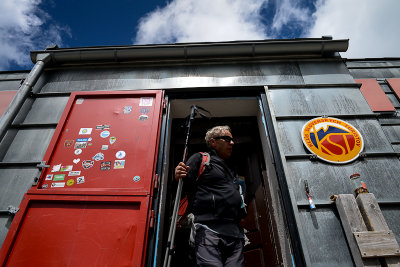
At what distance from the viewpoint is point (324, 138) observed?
338cm

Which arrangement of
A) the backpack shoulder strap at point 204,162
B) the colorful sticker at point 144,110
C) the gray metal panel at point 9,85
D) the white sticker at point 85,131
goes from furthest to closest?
the gray metal panel at point 9,85
the colorful sticker at point 144,110
the white sticker at point 85,131
the backpack shoulder strap at point 204,162

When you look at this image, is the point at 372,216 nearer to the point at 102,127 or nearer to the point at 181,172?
the point at 181,172

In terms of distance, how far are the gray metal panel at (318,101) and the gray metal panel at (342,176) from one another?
0.96m

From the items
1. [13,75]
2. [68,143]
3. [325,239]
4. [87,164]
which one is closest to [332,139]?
[325,239]

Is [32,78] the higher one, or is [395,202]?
[32,78]

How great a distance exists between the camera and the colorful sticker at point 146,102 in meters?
3.79

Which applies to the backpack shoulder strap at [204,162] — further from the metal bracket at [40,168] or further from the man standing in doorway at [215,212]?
the metal bracket at [40,168]

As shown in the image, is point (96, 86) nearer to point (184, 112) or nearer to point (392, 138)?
point (184, 112)

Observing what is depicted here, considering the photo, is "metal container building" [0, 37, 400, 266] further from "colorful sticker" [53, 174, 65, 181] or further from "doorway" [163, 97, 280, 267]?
"colorful sticker" [53, 174, 65, 181]

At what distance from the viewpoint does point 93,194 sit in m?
2.89

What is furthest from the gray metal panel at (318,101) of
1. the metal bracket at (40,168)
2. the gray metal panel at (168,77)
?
the metal bracket at (40,168)

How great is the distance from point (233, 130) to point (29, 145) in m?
4.07

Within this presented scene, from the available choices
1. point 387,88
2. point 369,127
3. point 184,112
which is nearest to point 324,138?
point 369,127

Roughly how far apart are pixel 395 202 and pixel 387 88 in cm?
379
